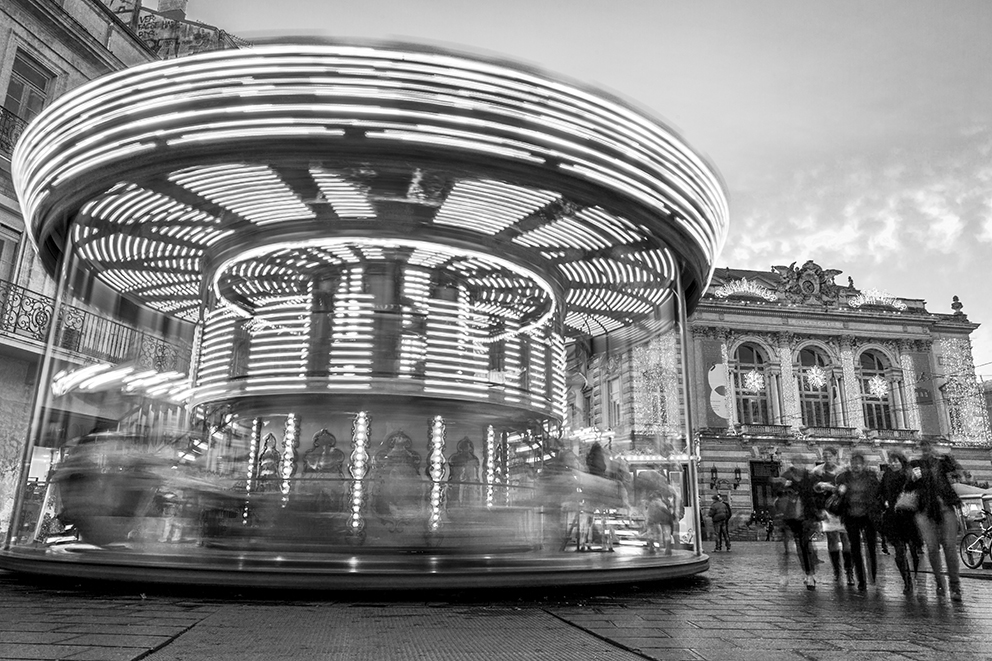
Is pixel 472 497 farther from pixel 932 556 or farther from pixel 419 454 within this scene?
pixel 932 556

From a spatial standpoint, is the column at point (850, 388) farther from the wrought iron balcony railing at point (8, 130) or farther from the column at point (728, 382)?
the wrought iron balcony railing at point (8, 130)

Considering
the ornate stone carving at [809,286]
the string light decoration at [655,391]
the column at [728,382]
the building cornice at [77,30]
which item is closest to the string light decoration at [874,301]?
the ornate stone carving at [809,286]

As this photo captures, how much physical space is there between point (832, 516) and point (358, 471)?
5506 mm

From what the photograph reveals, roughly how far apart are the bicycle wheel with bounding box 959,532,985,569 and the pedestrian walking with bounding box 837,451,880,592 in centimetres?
516

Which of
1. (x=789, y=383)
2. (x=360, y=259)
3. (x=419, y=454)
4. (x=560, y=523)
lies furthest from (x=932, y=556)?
(x=789, y=383)

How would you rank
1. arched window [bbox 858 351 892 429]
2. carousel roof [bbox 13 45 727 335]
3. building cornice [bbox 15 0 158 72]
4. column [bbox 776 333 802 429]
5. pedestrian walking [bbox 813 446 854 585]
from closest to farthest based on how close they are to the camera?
carousel roof [bbox 13 45 727 335] → pedestrian walking [bbox 813 446 854 585] → building cornice [bbox 15 0 158 72] → column [bbox 776 333 802 429] → arched window [bbox 858 351 892 429]

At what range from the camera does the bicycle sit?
1098 cm

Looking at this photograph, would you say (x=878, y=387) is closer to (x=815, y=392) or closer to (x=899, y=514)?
(x=815, y=392)

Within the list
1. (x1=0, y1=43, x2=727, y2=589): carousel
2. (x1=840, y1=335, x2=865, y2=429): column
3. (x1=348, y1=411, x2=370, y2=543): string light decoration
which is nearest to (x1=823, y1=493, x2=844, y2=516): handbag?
(x1=0, y1=43, x2=727, y2=589): carousel

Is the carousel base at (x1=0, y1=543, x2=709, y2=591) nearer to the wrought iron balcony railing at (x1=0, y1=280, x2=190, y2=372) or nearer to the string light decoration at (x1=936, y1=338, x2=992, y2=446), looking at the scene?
the wrought iron balcony railing at (x1=0, y1=280, x2=190, y2=372)

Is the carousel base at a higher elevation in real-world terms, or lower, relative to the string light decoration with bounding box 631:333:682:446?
lower

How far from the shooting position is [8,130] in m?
13.2

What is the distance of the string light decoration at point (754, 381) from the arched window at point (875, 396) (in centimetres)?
627

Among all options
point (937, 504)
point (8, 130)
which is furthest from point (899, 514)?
point (8, 130)
